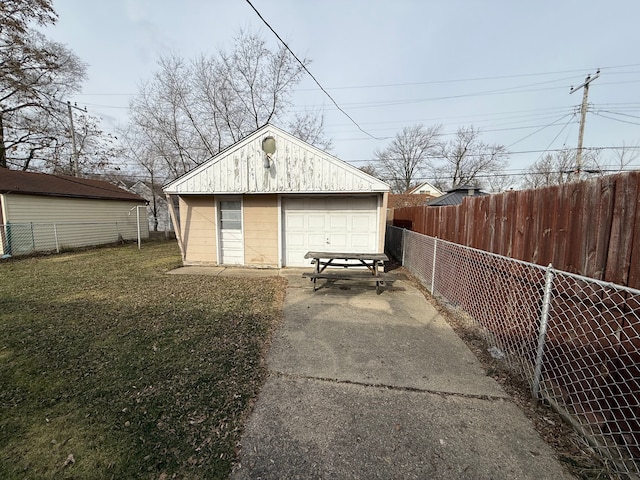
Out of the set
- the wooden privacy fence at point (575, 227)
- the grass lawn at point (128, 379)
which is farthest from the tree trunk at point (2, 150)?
the wooden privacy fence at point (575, 227)

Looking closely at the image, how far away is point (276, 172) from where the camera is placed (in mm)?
7805

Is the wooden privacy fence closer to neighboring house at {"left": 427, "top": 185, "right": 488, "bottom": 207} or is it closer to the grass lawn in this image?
the grass lawn

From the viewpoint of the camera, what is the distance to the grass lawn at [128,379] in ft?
6.22

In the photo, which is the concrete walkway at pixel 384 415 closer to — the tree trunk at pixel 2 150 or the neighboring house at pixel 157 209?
the tree trunk at pixel 2 150

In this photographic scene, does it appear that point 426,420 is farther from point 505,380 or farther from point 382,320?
point 382,320

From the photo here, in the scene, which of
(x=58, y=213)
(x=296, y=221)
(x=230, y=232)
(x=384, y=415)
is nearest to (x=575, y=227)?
(x=384, y=415)

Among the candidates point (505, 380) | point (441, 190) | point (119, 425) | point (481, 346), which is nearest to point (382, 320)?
point (481, 346)

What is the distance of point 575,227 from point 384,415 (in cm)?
240

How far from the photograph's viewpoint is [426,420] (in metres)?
2.28

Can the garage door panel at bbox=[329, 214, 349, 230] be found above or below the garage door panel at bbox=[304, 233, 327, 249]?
above

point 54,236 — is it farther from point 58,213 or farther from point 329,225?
point 329,225

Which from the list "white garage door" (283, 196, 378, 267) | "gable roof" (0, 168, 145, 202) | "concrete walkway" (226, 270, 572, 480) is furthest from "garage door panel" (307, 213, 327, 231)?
"gable roof" (0, 168, 145, 202)

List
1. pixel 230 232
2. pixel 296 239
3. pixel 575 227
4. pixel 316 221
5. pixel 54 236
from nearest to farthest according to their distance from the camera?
pixel 575 227, pixel 316 221, pixel 296 239, pixel 230 232, pixel 54 236

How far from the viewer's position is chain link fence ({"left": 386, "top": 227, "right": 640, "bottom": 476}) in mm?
1854
